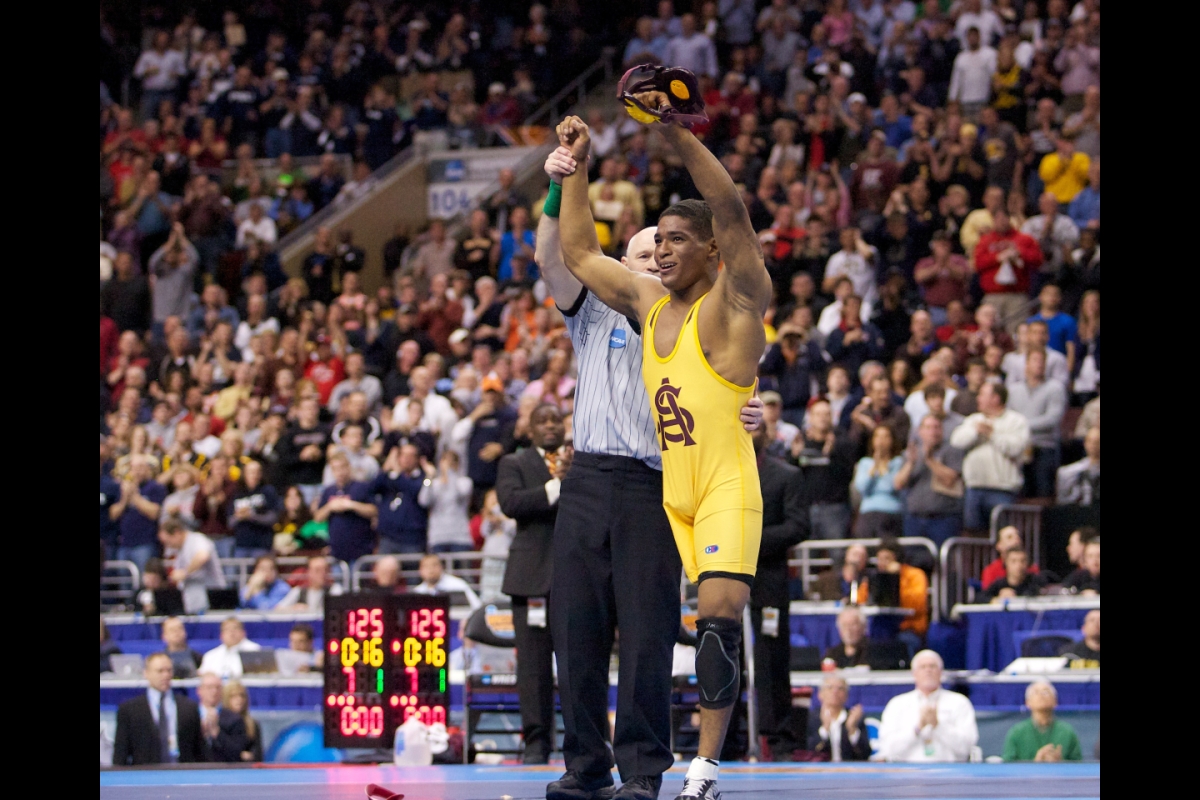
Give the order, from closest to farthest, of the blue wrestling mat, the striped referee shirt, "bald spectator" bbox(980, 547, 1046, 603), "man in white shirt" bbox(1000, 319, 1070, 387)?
the striped referee shirt < the blue wrestling mat < "bald spectator" bbox(980, 547, 1046, 603) < "man in white shirt" bbox(1000, 319, 1070, 387)

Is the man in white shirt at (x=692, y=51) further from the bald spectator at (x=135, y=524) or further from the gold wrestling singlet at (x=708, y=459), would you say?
the gold wrestling singlet at (x=708, y=459)

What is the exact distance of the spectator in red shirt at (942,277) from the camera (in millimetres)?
14219

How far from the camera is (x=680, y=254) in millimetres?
5422

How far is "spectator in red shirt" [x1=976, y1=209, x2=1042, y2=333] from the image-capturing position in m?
14.1

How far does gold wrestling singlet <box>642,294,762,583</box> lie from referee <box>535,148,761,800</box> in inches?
5.3

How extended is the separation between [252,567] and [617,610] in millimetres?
8550

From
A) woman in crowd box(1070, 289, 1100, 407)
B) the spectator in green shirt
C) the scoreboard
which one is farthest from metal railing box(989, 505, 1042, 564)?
the scoreboard

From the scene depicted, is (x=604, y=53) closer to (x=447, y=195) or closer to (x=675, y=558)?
(x=447, y=195)

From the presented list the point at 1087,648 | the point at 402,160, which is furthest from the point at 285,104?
the point at 1087,648

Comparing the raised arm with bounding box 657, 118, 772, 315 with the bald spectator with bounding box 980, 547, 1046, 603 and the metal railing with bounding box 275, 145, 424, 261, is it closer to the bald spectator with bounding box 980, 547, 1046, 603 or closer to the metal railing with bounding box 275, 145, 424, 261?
the bald spectator with bounding box 980, 547, 1046, 603

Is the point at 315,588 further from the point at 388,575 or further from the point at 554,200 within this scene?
the point at 554,200
